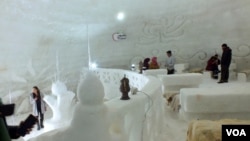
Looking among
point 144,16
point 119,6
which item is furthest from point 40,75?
point 144,16

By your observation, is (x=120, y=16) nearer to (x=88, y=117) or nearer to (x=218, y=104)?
(x=218, y=104)

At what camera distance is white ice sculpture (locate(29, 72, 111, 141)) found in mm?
1591

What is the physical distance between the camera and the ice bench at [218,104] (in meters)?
4.42

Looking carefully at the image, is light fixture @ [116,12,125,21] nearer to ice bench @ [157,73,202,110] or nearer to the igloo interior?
the igloo interior

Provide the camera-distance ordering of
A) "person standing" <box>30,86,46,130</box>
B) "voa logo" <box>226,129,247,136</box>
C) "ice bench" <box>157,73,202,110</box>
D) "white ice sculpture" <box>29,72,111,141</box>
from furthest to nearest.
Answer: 1. "person standing" <box>30,86,46,130</box>
2. "ice bench" <box>157,73,202,110</box>
3. "voa logo" <box>226,129,247,136</box>
4. "white ice sculpture" <box>29,72,111,141</box>

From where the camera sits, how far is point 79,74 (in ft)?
36.2

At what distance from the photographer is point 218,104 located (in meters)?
4.48

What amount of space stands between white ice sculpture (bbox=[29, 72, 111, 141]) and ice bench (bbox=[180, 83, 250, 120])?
3.09 metres

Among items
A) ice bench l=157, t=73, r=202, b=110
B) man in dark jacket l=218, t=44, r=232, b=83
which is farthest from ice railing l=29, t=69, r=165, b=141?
man in dark jacket l=218, t=44, r=232, b=83

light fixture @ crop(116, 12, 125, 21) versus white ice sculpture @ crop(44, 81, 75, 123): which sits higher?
light fixture @ crop(116, 12, 125, 21)

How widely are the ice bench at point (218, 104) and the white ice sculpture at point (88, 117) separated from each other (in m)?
3.09

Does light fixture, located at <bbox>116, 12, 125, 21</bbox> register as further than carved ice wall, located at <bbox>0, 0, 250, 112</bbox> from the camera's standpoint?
Yes

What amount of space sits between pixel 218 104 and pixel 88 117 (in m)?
3.28

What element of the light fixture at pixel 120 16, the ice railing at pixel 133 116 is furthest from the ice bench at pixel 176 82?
the light fixture at pixel 120 16
